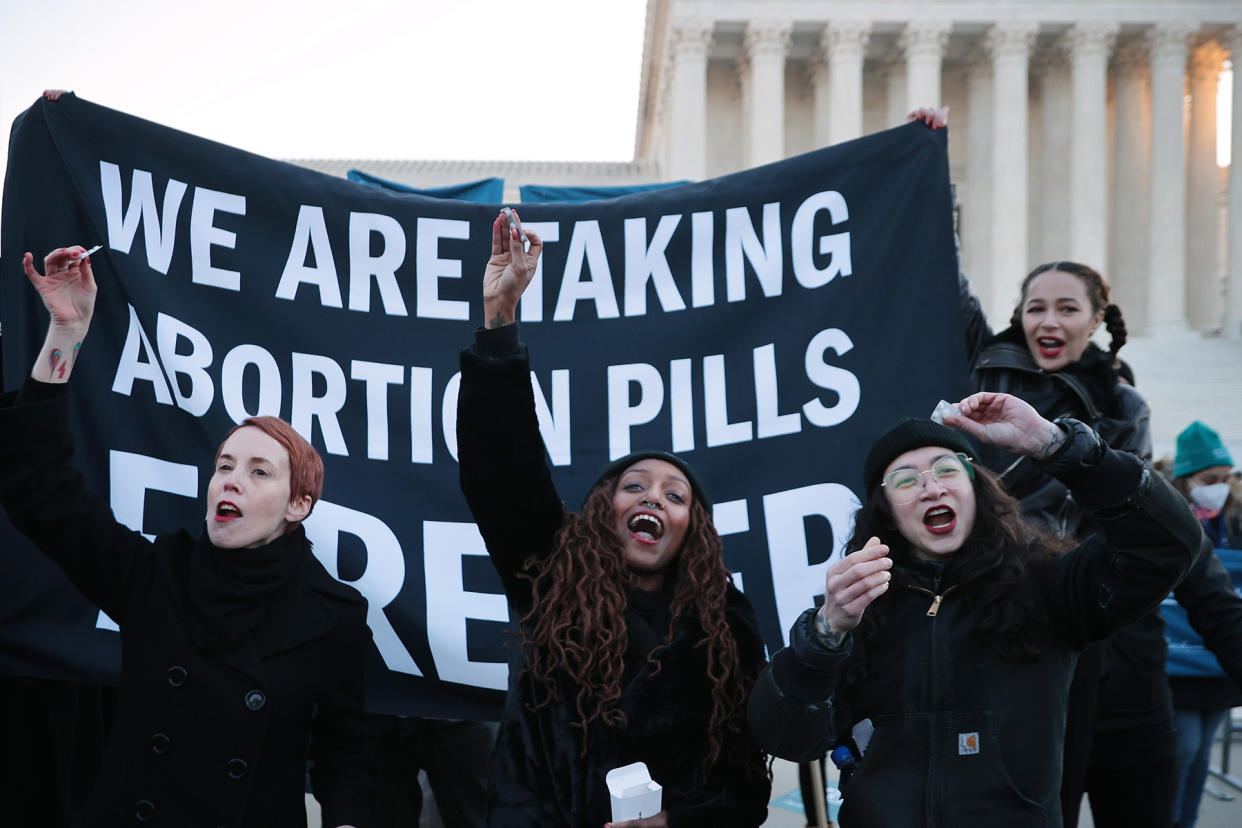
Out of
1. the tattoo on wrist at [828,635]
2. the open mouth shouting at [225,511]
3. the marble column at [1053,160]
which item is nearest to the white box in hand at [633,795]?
the tattoo on wrist at [828,635]

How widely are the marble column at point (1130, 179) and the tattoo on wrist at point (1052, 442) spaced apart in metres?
34.0

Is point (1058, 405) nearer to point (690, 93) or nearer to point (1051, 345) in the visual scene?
point (1051, 345)

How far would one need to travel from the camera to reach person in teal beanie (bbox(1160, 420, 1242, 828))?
4.33 meters

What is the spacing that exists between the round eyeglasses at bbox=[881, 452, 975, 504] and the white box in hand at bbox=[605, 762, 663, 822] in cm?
82

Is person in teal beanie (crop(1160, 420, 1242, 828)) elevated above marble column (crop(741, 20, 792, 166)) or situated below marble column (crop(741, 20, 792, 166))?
below

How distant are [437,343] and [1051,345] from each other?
1.88 m

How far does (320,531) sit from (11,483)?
982 millimetres

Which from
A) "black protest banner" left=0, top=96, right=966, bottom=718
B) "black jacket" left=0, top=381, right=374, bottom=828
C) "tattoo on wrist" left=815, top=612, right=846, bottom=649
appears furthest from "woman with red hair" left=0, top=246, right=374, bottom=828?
"tattoo on wrist" left=815, top=612, right=846, bottom=649

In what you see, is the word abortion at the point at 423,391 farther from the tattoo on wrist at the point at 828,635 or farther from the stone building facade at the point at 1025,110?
the stone building facade at the point at 1025,110

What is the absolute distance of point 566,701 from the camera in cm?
261

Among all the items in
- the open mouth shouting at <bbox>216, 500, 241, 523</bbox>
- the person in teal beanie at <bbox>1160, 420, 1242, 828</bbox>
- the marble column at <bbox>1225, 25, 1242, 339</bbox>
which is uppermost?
the marble column at <bbox>1225, 25, 1242, 339</bbox>

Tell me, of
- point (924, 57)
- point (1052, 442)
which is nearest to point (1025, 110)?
point (924, 57)

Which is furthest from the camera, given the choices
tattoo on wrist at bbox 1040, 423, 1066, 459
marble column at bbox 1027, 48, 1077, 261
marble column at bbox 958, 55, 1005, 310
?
marble column at bbox 1027, 48, 1077, 261

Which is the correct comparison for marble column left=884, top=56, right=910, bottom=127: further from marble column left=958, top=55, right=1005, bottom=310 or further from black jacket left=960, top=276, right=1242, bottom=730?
black jacket left=960, top=276, right=1242, bottom=730
